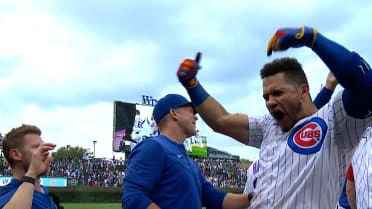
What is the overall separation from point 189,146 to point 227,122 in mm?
36182

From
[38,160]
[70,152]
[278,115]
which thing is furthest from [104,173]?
[70,152]

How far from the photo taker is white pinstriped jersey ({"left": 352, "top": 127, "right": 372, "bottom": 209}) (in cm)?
292

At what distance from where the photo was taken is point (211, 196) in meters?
3.81

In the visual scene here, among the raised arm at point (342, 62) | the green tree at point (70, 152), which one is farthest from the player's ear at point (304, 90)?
the green tree at point (70, 152)

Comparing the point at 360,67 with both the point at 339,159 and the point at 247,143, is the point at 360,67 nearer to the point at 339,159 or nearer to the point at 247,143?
the point at 339,159

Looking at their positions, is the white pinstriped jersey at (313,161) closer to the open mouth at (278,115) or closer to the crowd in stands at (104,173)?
the open mouth at (278,115)

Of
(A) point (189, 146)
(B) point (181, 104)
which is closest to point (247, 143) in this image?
(B) point (181, 104)

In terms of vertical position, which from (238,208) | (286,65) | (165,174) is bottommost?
(238,208)

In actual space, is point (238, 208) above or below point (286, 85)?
below

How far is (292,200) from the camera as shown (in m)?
2.46

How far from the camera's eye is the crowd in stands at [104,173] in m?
37.1

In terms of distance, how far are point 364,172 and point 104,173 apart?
37.8 metres

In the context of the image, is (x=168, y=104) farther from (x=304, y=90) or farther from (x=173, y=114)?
(x=304, y=90)

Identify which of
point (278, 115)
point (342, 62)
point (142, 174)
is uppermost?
point (342, 62)
